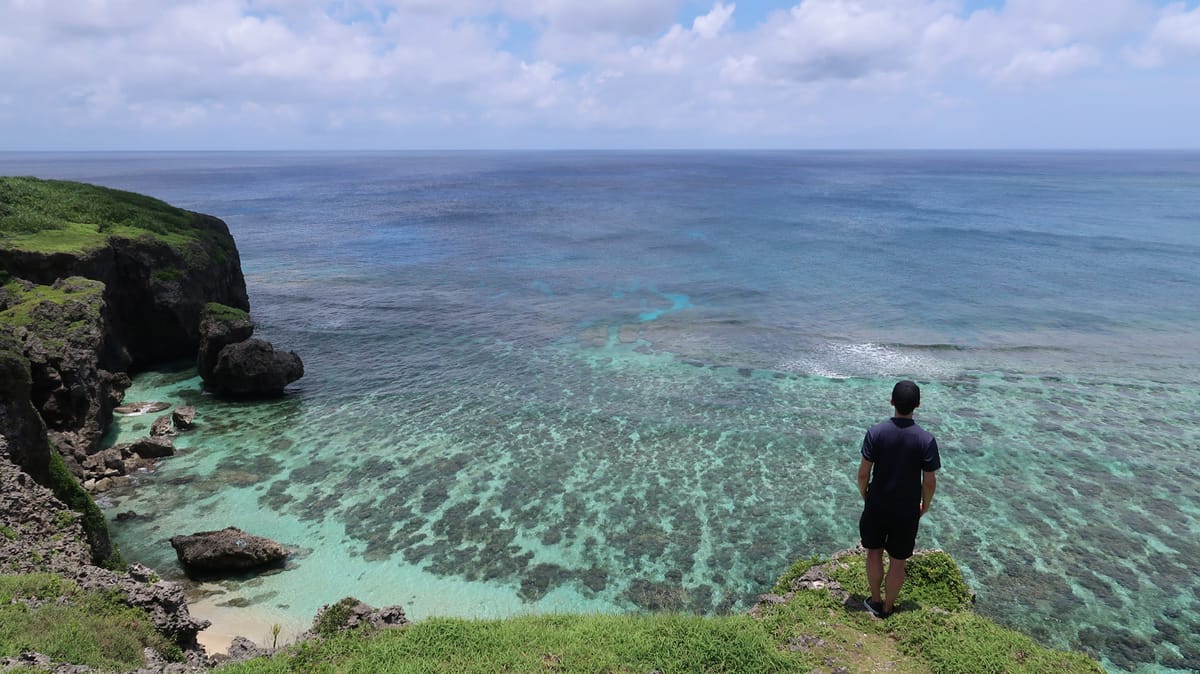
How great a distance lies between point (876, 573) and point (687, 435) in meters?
17.5

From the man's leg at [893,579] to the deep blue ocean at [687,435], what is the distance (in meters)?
7.39

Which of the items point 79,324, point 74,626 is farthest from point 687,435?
point 79,324

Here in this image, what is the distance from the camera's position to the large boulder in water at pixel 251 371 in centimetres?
3262

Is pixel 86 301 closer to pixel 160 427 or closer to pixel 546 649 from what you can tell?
pixel 160 427

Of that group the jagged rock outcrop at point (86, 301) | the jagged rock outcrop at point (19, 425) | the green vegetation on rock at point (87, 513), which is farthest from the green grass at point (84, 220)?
the green vegetation on rock at point (87, 513)

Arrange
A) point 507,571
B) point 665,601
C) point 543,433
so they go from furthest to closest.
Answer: point 543,433 → point 507,571 → point 665,601

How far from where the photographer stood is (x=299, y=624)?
680 inches

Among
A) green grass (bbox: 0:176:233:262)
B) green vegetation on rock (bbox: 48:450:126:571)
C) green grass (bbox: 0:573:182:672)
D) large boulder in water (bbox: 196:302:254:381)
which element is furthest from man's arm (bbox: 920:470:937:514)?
green grass (bbox: 0:176:233:262)

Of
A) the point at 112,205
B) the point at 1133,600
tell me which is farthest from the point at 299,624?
the point at 112,205

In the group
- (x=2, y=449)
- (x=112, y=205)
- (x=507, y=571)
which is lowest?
(x=507, y=571)

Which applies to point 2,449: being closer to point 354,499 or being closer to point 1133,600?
point 354,499

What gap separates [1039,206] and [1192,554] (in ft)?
393

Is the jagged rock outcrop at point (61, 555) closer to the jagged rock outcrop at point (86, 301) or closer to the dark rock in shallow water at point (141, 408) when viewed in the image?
the jagged rock outcrop at point (86, 301)

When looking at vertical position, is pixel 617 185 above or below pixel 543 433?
above
